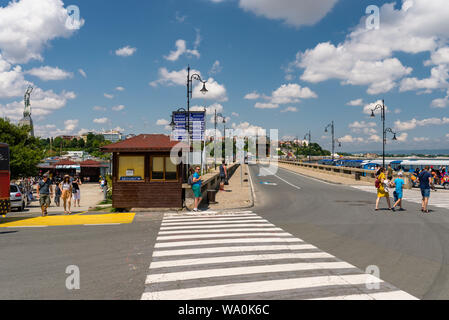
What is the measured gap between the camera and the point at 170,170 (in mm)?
16250

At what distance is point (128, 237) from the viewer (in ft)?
34.2

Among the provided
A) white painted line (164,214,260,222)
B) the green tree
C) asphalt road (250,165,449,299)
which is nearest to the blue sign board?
asphalt road (250,165,449,299)

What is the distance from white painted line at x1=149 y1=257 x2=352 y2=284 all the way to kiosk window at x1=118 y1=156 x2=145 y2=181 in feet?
32.6

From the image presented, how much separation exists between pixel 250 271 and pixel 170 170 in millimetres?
10033

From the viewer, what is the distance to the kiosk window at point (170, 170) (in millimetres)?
16188

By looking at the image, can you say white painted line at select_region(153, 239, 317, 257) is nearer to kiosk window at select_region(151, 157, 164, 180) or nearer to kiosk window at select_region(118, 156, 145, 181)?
kiosk window at select_region(151, 157, 164, 180)

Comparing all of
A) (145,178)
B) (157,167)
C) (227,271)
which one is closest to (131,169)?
(145,178)

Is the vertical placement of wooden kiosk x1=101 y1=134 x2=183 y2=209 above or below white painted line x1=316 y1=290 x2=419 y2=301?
above

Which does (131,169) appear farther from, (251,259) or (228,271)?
(228,271)

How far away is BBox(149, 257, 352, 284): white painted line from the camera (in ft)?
21.5
